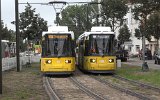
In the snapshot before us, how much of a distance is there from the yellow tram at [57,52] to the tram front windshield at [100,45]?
1.88 m

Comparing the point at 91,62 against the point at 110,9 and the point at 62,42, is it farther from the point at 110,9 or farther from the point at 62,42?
the point at 110,9

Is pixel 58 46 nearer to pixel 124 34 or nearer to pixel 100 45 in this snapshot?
pixel 100 45

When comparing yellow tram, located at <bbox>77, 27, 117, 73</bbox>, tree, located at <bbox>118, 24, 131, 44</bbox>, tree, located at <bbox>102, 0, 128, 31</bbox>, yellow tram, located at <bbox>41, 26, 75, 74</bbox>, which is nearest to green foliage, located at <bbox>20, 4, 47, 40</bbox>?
tree, located at <bbox>102, 0, 128, 31</bbox>

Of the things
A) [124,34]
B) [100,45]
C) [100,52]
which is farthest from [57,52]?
[124,34]

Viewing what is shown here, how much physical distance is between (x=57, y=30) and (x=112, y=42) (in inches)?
148

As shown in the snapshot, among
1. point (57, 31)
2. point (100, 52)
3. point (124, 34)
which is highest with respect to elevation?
point (124, 34)

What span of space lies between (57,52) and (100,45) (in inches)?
130

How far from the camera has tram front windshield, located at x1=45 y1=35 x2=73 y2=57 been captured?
102 ft

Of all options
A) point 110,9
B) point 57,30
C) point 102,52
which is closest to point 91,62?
point 102,52

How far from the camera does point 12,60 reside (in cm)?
4356

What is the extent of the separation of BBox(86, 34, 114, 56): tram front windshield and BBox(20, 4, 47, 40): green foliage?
20.2 m

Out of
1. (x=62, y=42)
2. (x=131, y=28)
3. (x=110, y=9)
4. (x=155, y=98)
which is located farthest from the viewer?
(x=131, y=28)

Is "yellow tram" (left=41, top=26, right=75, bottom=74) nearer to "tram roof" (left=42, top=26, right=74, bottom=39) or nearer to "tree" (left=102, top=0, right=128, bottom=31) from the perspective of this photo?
"tram roof" (left=42, top=26, right=74, bottom=39)

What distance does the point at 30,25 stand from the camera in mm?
53344
